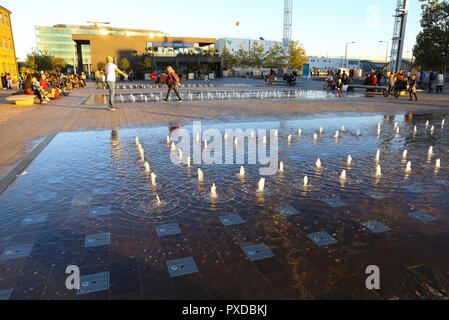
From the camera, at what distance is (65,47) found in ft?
397

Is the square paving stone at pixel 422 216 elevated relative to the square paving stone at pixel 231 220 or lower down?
elevated

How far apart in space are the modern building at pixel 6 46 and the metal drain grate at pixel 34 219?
1886 inches

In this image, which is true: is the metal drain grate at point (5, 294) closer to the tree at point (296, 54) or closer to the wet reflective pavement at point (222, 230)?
the wet reflective pavement at point (222, 230)

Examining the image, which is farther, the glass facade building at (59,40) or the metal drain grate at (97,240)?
the glass facade building at (59,40)

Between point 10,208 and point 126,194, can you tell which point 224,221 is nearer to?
point 126,194

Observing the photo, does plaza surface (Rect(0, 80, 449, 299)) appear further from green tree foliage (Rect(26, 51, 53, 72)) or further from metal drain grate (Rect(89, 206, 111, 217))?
green tree foliage (Rect(26, 51, 53, 72))

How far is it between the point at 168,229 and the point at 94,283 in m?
1.21

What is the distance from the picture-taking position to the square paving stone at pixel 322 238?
377 centimetres

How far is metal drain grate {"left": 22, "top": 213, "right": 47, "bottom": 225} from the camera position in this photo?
166 inches

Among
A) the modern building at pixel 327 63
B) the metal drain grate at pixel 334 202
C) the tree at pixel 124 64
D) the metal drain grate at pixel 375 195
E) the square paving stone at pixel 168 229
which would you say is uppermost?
the modern building at pixel 327 63

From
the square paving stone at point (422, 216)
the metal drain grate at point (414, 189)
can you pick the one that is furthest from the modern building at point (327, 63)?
the square paving stone at point (422, 216)

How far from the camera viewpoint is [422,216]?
176 inches

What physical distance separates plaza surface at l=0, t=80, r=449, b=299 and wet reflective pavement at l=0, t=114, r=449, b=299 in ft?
0.06
